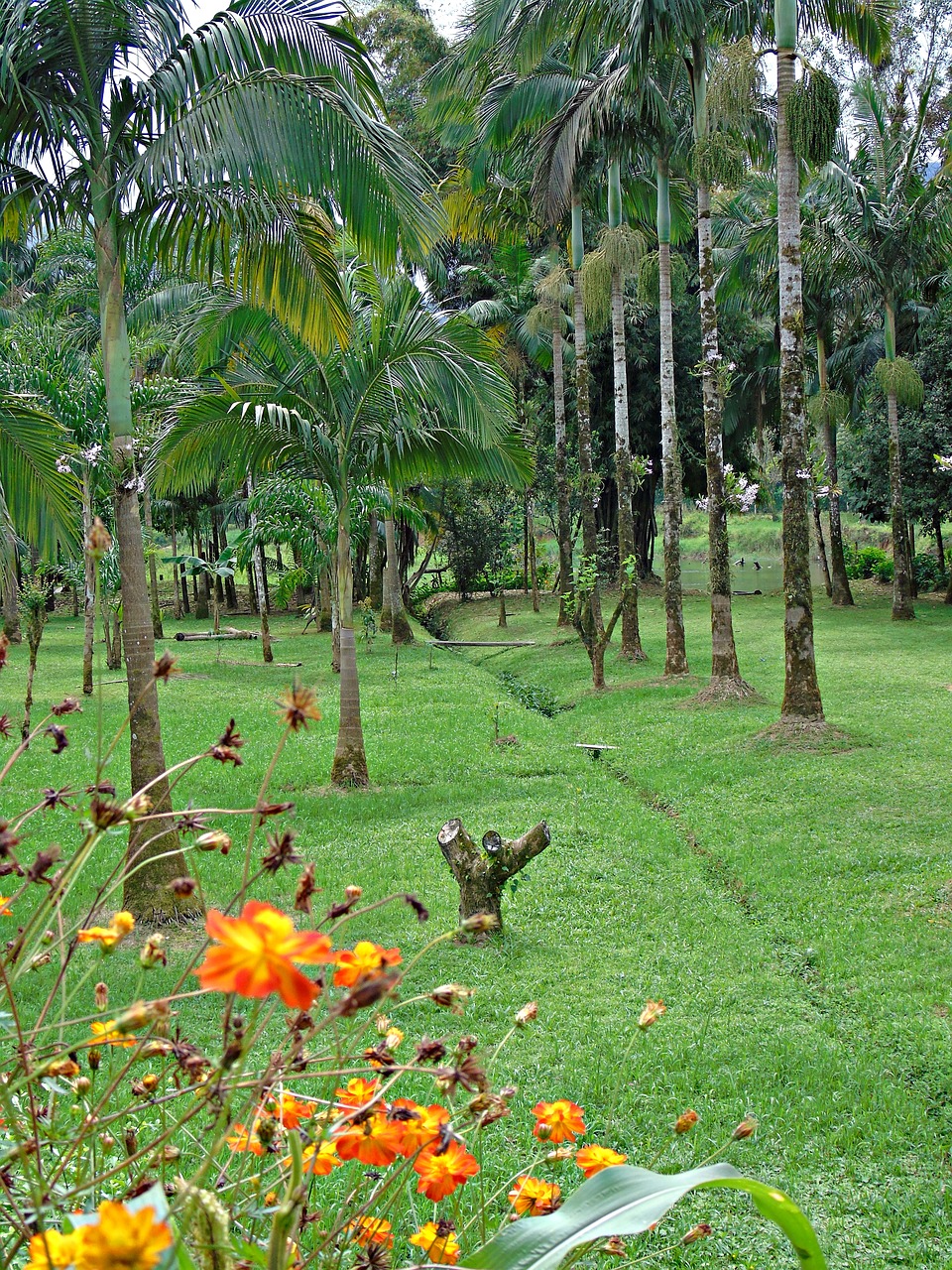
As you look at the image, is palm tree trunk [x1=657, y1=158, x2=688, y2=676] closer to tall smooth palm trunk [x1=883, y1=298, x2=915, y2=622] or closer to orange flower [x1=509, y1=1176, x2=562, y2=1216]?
tall smooth palm trunk [x1=883, y1=298, x2=915, y2=622]

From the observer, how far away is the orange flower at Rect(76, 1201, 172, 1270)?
81cm

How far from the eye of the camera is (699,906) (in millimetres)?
6723

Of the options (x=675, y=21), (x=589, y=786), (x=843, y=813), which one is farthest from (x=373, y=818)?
(x=675, y=21)

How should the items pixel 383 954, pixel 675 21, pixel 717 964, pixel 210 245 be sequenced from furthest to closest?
pixel 675 21 → pixel 210 245 → pixel 717 964 → pixel 383 954

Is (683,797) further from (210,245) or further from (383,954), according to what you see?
(383,954)

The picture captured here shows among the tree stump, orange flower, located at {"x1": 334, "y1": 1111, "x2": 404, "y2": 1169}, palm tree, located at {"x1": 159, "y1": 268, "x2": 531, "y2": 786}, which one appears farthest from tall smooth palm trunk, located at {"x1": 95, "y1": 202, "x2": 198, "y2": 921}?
orange flower, located at {"x1": 334, "y1": 1111, "x2": 404, "y2": 1169}

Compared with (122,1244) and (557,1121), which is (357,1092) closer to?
(557,1121)

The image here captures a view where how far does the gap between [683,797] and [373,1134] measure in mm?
8361

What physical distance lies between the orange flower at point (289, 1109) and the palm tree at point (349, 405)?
7.99 meters

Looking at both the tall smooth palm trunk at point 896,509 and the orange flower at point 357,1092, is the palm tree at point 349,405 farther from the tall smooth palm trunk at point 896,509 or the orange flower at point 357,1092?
the tall smooth palm trunk at point 896,509

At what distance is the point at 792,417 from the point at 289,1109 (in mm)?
10138

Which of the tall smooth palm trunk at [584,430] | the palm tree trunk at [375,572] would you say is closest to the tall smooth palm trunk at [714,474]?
the tall smooth palm trunk at [584,430]

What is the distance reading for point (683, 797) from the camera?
934 centimetres

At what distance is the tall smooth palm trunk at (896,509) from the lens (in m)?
21.4
